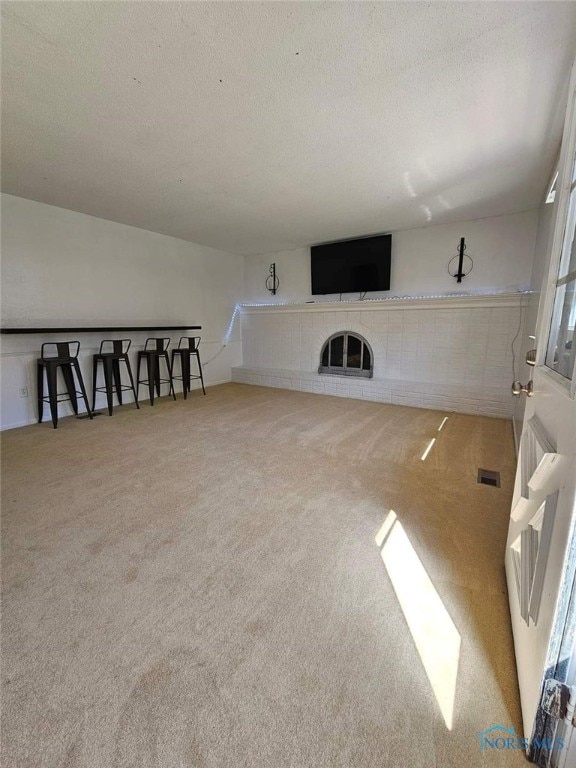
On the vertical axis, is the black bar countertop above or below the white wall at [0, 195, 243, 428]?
below

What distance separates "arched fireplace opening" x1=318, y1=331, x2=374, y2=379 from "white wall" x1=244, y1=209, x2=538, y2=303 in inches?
28.5

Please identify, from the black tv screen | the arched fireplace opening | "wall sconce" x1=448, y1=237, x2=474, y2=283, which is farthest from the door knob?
the black tv screen

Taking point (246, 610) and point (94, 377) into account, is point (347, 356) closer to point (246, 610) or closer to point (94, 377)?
point (94, 377)

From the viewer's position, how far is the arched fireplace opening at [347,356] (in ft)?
16.9

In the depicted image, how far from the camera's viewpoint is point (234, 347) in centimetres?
645

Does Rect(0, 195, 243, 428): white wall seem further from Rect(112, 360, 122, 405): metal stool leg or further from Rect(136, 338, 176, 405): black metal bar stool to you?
Rect(112, 360, 122, 405): metal stool leg

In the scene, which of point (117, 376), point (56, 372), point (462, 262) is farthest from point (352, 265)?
point (56, 372)

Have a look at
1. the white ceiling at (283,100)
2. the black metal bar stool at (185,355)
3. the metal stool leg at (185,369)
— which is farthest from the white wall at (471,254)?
the metal stool leg at (185,369)

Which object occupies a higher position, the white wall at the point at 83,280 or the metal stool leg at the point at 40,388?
the white wall at the point at 83,280

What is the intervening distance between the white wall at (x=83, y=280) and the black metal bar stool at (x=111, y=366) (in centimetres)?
16

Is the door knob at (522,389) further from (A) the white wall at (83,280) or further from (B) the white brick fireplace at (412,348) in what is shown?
(A) the white wall at (83,280)

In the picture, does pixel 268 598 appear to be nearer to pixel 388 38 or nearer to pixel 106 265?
pixel 388 38

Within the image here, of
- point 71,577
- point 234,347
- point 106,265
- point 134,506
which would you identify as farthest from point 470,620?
point 234,347

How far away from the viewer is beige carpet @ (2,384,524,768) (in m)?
0.93
